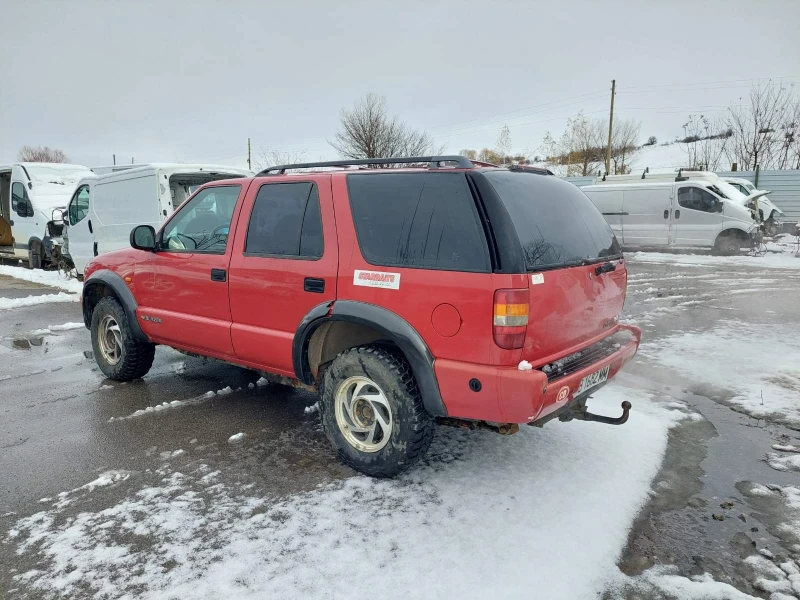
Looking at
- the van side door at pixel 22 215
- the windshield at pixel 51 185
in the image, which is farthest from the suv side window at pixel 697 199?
the van side door at pixel 22 215

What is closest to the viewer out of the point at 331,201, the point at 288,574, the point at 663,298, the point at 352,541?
the point at 288,574

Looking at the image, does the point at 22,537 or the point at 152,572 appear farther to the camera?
the point at 22,537

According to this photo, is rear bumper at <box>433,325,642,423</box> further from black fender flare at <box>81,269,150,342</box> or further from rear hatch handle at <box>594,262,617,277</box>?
black fender flare at <box>81,269,150,342</box>

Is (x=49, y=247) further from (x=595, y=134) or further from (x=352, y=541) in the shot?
(x=595, y=134)

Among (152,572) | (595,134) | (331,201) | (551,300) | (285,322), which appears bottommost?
(152,572)

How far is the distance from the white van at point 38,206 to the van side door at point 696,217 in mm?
16097

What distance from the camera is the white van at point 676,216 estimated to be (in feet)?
50.0

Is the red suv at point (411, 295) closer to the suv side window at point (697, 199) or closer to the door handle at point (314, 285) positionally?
the door handle at point (314, 285)

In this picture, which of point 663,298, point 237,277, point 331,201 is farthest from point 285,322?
point 663,298

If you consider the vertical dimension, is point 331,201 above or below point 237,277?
above

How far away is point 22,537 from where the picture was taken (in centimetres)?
288

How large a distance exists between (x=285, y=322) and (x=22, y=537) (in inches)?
72.3

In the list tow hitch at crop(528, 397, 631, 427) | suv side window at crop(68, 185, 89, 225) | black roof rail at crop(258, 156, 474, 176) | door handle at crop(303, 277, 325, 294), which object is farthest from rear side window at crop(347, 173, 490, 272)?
suv side window at crop(68, 185, 89, 225)

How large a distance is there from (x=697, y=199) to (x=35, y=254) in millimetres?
17514
